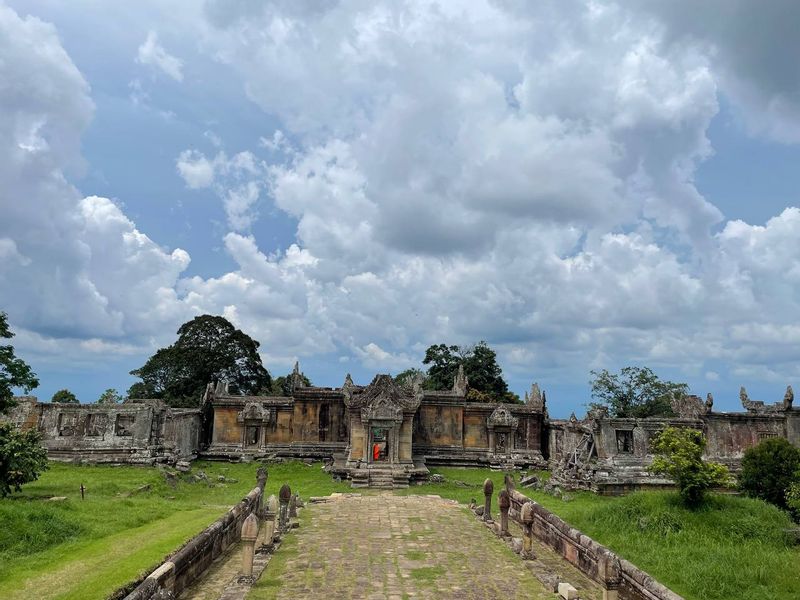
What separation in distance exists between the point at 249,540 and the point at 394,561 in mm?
3876

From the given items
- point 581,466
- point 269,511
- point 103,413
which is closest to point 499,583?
point 269,511

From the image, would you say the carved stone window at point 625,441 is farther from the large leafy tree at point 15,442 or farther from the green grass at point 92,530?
the large leafy tree at point 15,442

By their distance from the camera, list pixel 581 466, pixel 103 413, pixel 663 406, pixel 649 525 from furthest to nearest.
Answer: pixel 663 406 → pixel 103 413 → pixel 581 466 → pixel 649 525

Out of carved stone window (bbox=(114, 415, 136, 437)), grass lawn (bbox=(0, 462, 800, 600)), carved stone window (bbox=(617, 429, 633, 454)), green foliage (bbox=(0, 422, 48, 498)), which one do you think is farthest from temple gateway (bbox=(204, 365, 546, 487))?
green foliage (bbox=(0, 422, 48, 498))

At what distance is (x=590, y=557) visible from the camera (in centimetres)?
1355

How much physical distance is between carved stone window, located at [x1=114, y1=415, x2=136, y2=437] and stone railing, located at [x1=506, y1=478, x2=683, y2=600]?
2281 cm

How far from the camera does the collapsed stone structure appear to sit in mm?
29188

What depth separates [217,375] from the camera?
54.2 meters

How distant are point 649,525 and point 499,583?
682 centimetres

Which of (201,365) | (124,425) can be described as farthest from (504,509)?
(201,365)

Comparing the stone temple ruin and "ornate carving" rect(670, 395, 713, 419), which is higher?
"ornate carving" rect(670, 395, 713, 419)

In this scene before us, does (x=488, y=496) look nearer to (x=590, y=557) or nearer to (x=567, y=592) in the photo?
(x=590, y=557)

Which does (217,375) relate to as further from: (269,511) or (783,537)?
(783,537)

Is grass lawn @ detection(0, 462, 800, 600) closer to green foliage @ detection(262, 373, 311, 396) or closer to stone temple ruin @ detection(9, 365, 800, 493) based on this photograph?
stone temple ruin @ detection(9, 365, 800, 493)
